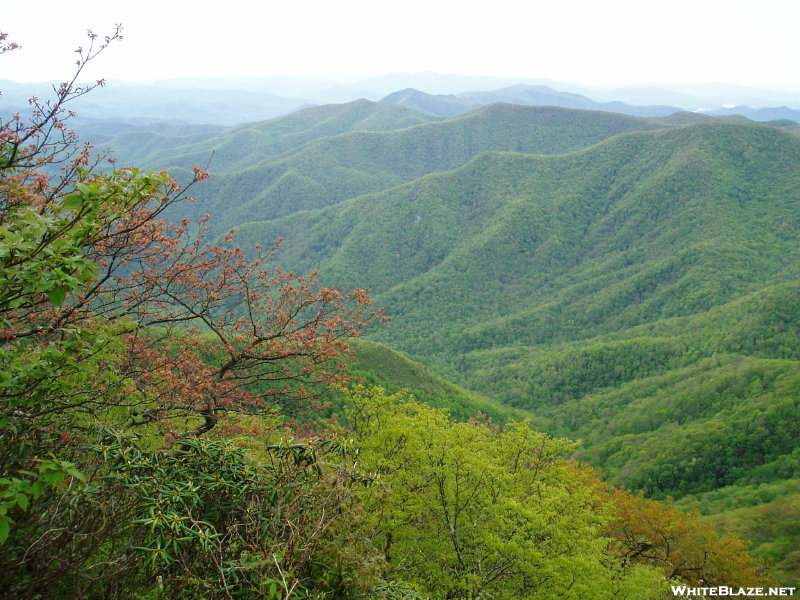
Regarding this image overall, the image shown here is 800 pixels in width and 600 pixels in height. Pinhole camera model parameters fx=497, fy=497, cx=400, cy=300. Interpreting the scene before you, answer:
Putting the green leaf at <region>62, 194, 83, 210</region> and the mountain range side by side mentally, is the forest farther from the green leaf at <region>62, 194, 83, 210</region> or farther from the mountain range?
the mountain range

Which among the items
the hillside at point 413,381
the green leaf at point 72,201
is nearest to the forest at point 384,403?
the green leaf at point 72,201

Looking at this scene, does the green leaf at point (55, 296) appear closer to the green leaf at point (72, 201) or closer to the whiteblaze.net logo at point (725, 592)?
the green leaf at point (72, 201)

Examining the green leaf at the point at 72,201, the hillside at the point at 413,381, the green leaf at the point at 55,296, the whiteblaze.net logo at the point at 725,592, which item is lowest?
the hillside at the point at 413,381

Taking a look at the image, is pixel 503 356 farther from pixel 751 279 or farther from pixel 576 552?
pixel 576 552

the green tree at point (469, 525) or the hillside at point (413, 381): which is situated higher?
the green tree at point (469, 525)

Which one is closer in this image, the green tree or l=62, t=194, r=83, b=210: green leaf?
l=62, t=194, r=83, b=210: green leaf

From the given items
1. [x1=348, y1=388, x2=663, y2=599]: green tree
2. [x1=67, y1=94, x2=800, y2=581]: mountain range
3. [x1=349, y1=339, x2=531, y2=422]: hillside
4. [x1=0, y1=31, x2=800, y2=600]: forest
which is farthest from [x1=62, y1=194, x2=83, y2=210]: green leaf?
[x1=349, y1=339, x2=531, y2=422]: hillside

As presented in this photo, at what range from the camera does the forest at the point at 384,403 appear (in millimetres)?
5727

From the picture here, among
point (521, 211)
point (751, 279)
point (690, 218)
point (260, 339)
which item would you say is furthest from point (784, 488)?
point (521, 211)

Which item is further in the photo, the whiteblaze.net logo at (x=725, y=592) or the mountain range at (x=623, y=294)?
the mountain range at (x=623, y=294)

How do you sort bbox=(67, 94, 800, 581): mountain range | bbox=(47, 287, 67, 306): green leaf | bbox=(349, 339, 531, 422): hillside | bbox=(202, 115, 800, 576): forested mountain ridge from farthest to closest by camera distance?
bbox=(202, 115, 800, 576): forested mountain ridge → bbox=(349, 339, 531, 422): hillside → bbox=(67, 94, 800, 581): mountain range → bbox=(47, 287, 67, 306): green leaf

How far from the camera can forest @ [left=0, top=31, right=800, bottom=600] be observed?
18.8 feet

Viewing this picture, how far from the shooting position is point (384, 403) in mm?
19094

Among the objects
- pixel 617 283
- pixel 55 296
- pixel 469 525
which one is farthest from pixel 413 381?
pixel 617 283
